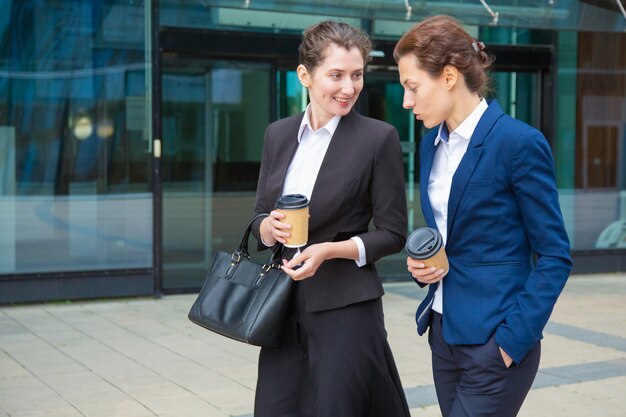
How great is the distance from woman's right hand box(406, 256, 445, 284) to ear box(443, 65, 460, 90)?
0.52 metres

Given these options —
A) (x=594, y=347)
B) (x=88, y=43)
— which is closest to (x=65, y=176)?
(x=88, y=43)

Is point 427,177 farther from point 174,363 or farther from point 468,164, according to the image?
point 174,363

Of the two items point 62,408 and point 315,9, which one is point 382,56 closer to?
point 315,9

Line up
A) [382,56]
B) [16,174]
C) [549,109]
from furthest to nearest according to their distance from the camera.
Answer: [549,109], [382,56], [16,174]

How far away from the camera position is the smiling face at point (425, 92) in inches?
107

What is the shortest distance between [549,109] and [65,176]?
5.58 metres

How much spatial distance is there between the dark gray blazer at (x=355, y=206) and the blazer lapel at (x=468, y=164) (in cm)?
43

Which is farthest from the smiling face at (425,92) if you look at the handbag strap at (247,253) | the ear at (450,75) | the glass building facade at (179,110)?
the glass building facade at (179,110)

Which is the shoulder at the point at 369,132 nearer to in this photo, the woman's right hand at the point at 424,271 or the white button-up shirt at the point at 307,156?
the white button-up shirt at the point at 307,156

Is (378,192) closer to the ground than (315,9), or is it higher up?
closer to the ground

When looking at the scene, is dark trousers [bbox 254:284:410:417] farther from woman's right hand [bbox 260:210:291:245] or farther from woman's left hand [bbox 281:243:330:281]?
woman's right hand [bbox 260:210:291:245]

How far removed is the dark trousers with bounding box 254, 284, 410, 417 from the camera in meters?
3.14

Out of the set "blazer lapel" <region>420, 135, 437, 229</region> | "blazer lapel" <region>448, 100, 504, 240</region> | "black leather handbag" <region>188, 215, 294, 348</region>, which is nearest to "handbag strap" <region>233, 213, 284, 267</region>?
"black leather handbag" <region>188, 215, 294, 348</region>

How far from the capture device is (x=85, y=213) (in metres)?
9.26
